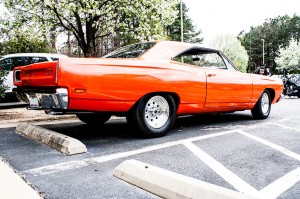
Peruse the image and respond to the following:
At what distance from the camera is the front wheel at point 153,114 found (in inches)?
167

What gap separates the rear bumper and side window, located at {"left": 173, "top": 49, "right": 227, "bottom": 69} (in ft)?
6.24

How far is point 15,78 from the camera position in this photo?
486 cm

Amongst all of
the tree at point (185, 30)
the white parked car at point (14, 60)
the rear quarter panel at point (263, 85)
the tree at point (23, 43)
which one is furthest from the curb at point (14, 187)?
the tree at point (185, 30)

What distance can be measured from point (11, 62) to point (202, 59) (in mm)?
6948

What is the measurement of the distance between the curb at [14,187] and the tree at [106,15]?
349 inches

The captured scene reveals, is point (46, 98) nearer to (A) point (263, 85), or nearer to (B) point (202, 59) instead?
(B) point (202, 59)

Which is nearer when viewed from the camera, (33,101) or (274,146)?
(274,146)

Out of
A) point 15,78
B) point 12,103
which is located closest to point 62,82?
point 15,78

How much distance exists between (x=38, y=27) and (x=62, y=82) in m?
10.4

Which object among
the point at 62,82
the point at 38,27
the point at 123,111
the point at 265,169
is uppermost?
the point at 38,27

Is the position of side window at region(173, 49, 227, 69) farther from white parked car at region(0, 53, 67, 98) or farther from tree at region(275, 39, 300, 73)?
tree at region(275, 39, 300, 73)

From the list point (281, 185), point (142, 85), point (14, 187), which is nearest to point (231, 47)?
point (142, 85)

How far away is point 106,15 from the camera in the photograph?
40.7 ft

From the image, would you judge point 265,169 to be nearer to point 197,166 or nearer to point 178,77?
point 197,166
